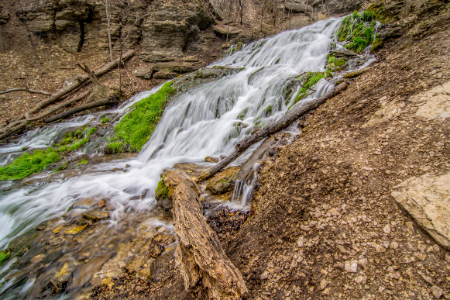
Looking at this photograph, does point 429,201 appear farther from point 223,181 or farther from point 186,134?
point 186,134

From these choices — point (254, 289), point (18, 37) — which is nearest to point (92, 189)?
point (254, 289)

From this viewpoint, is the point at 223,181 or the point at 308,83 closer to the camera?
the point at 223,181

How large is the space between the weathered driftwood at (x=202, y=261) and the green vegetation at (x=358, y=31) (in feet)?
26.8

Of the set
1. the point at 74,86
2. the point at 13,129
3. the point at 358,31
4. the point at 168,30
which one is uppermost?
the point at 168,30

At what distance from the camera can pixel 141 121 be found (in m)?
8.03

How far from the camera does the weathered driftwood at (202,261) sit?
174 cm

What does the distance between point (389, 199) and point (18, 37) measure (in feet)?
73.3

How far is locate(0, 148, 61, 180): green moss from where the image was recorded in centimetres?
599

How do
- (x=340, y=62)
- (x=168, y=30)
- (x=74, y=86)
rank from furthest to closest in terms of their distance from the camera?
1. (x=168, y=30)
2. (x=74, y=86)
3. (x=340, y=62)

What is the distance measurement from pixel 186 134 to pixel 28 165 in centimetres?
506

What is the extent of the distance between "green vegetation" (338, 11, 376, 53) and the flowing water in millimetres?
616

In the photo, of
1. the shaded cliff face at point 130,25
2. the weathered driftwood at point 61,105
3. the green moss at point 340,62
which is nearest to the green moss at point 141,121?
the weathered driftwood at point 61,105

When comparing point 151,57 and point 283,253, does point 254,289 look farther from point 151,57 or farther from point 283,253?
point 151,57

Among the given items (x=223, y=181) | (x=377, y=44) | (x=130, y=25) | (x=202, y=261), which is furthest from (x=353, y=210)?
(x=130, y=25)
